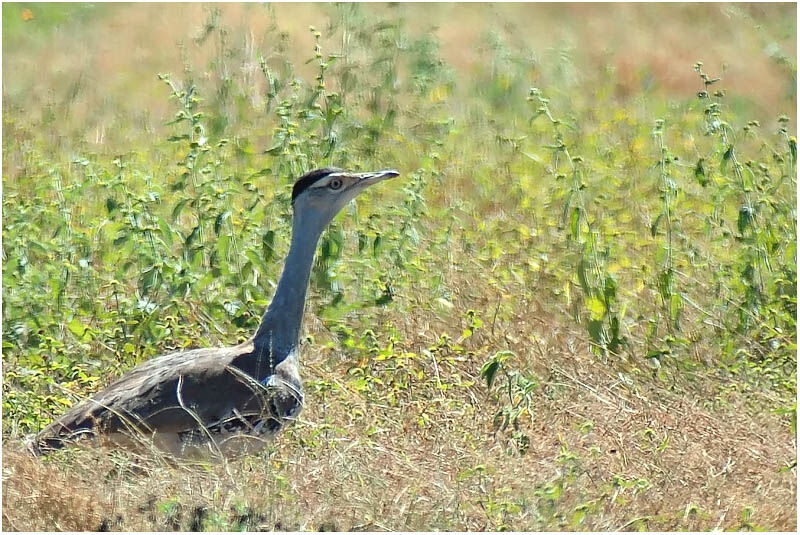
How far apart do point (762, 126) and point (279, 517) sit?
646 centimetres

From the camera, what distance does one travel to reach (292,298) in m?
5.20

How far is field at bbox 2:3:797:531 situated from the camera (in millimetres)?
4523

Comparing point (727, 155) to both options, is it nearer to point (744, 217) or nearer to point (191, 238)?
point (744, 217)

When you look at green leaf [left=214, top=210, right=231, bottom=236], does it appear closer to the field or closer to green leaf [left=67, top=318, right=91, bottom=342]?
the field

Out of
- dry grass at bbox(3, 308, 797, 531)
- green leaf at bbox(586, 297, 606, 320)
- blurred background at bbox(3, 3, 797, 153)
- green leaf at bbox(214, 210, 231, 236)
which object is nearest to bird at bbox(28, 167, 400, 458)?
dry grass at bbox(3, 308, 797, 531)

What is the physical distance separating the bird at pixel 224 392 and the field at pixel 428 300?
115 millimetres

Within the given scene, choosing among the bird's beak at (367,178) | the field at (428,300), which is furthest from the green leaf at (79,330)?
the bird's beak at (367,178)

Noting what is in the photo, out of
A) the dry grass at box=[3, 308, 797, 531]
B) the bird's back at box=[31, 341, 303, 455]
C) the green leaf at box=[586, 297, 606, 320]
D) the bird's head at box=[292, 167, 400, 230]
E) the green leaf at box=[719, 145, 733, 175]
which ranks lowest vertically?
the dry grass at box=[3, 308, 797, 531]

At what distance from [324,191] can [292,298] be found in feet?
1.52

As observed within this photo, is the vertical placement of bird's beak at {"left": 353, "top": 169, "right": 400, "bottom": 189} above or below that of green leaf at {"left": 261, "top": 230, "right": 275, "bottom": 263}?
above

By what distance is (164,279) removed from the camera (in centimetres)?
591

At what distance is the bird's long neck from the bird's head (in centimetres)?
3

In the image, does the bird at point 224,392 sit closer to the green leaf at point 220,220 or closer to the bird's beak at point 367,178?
the bird's beak at point 367,178

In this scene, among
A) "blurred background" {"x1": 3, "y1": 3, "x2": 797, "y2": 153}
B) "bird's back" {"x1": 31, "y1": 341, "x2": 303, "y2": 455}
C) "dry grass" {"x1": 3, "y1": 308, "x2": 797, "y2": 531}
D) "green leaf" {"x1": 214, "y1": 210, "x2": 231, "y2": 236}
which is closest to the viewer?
"dry grass" {"x1": 3, "y1": 308, "x2": 797, "y2": 531}
